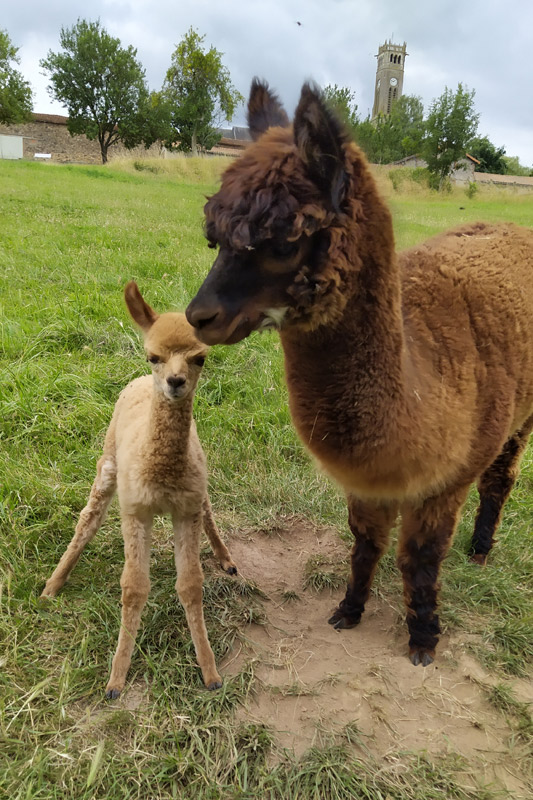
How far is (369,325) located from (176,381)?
Answer: 80 centimetres

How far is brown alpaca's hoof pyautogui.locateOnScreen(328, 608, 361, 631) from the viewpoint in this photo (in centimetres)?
302

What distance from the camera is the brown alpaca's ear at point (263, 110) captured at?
212 centimetres

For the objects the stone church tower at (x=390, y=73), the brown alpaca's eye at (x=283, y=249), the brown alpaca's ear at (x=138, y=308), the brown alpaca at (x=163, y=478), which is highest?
the stone church tower at (x=390, y=73)

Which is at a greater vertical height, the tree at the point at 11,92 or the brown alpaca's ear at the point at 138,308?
the tree at the point at 11,92

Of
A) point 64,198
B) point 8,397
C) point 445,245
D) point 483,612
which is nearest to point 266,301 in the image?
point 445,245

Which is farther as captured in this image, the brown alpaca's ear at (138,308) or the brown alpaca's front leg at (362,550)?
the brown alpaca's front leg at (362,550)

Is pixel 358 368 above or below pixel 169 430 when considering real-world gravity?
above

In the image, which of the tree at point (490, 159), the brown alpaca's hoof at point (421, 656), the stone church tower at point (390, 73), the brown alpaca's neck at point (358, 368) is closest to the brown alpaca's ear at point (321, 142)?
the brown alpaca's neck at point (358, 368)

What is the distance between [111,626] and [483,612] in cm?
203

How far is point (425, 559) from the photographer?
2613 mm

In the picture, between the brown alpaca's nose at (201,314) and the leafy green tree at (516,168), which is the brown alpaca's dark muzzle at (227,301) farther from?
the leafy green tree at (516,168)

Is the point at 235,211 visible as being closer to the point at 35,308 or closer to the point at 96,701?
the point at 96,701

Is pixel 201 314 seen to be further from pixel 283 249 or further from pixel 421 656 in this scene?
pixel 421 656

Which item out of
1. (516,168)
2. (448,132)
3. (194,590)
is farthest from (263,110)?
(516,168)
